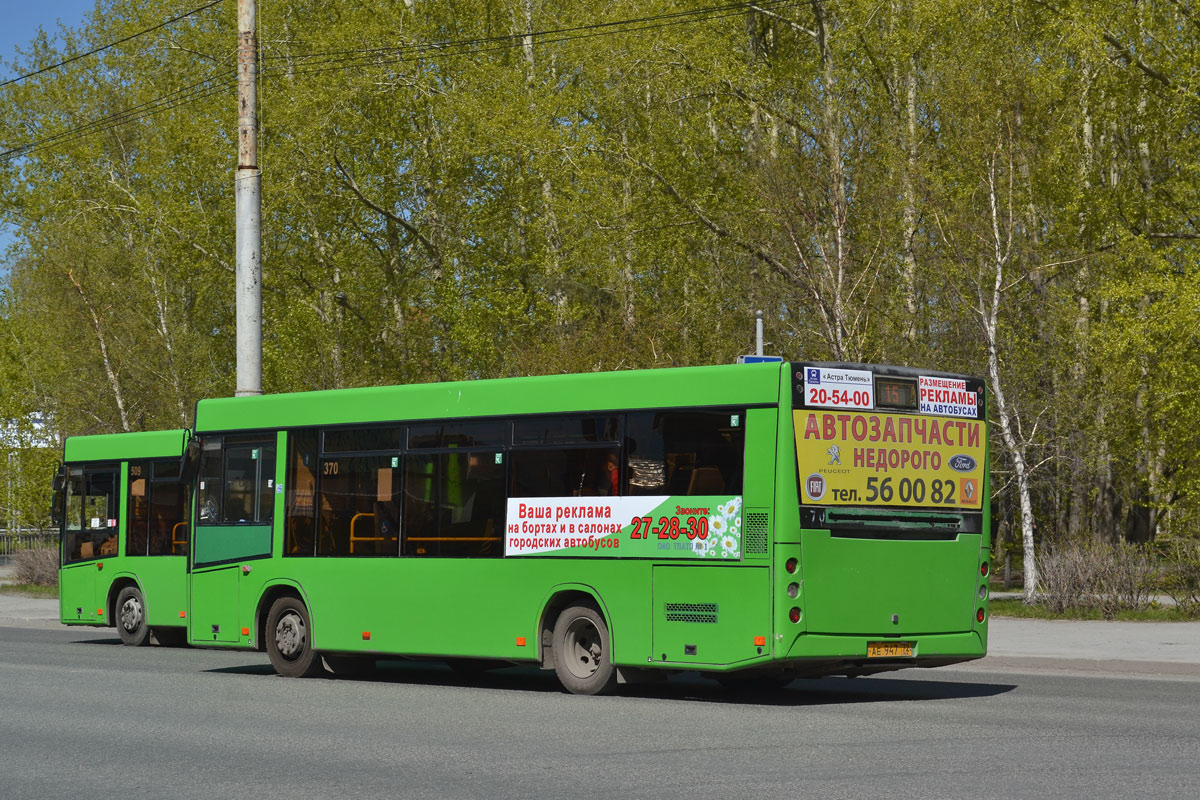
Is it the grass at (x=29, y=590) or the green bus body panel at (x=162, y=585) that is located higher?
the green bus body panel at (x=162, y=585)

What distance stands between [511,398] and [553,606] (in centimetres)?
200

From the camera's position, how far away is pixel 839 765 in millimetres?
10133

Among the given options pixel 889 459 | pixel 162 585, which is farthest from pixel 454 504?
pixel 162 585

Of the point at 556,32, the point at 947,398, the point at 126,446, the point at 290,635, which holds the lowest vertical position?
the point at 290,635

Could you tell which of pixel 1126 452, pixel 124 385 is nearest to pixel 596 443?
pixel 1126 452

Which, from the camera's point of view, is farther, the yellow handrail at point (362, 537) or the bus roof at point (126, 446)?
the bus roof at point (126, 446)

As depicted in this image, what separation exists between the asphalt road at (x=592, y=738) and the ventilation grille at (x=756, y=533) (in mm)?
1336

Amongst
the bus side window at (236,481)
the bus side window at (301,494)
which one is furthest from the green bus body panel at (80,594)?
the bus side window at (301,494)

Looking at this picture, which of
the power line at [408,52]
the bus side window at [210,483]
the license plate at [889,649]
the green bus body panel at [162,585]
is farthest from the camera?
the power line at [408,52]

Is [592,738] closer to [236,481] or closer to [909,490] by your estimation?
[909,490]

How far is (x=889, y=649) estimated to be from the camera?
46.9 ft

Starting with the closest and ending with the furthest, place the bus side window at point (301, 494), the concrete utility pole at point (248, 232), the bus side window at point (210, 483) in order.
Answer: the bus side window at point (301, 494) → the bus side window at point (210, 483) → the concrete utility pole at point (248, 232)

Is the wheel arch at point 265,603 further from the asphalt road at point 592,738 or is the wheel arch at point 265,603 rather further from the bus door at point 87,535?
the bus door at point 87,535

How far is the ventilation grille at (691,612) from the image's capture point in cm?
1418
